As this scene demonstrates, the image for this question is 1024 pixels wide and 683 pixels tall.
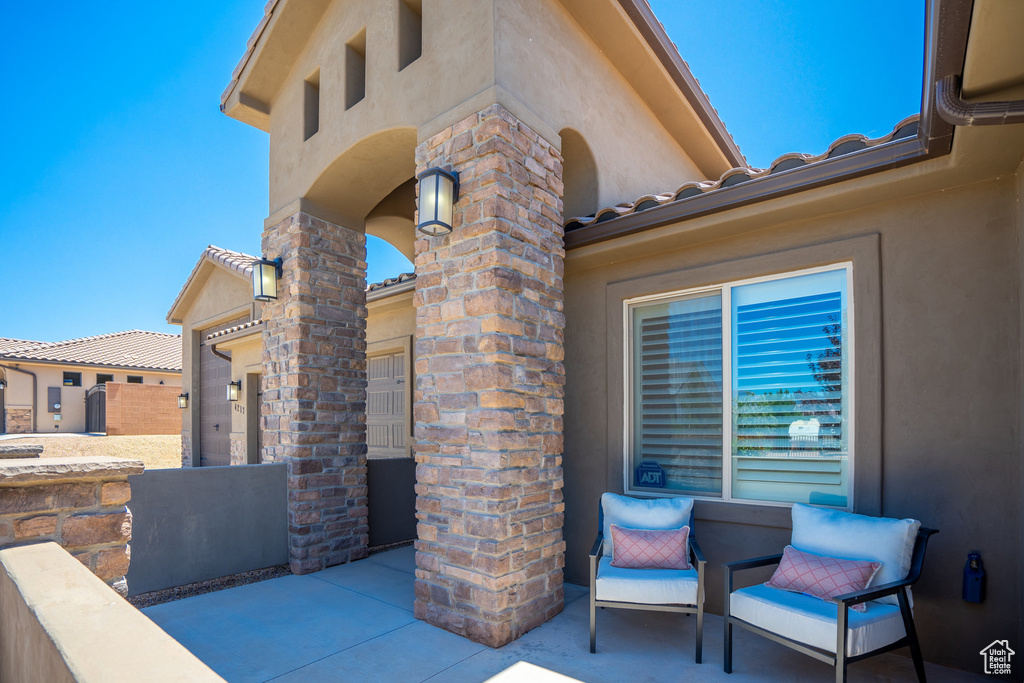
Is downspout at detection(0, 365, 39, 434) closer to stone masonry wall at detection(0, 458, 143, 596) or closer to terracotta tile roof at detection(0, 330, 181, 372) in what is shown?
terracotta tile roof at detection(0, 330, 181, 372)

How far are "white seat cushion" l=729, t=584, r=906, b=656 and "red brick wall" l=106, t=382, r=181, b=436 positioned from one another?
2111 centimetres

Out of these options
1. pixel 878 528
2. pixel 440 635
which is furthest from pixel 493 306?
pixel 878 528

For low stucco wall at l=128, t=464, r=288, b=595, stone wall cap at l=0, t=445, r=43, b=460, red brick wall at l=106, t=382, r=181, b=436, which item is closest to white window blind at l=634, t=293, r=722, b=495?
low stucco wall at l=128, t=464, r=288, b=595

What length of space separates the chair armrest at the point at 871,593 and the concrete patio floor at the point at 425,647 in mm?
695

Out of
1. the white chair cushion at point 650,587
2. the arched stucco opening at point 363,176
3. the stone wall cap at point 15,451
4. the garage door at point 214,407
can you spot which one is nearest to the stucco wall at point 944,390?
the white chair cushion at point 650,587

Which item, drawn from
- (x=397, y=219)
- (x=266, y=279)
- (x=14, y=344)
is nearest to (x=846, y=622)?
(x=266, y=279)

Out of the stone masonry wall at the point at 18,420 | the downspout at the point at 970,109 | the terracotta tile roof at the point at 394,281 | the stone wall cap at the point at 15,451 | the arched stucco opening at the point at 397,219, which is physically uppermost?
the arched stucco opening at the point at 397,219

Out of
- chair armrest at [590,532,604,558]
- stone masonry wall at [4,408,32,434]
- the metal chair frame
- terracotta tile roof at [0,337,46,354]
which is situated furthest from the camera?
terracotta tile roof at [0,337,46,354]

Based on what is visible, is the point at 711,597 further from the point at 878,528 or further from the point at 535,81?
the point at 535,81

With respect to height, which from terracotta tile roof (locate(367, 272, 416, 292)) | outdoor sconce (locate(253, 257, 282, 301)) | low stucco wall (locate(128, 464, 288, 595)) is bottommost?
low stucco wall (locate(128, 464, 288, 595))

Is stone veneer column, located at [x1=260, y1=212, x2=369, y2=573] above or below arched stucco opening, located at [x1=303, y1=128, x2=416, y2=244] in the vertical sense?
below

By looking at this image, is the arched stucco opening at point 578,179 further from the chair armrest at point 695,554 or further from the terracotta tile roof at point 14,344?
the terracotta tile roof at point 14,344

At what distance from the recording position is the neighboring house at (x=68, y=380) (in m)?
18.9

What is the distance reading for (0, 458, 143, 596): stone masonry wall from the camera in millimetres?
2188
